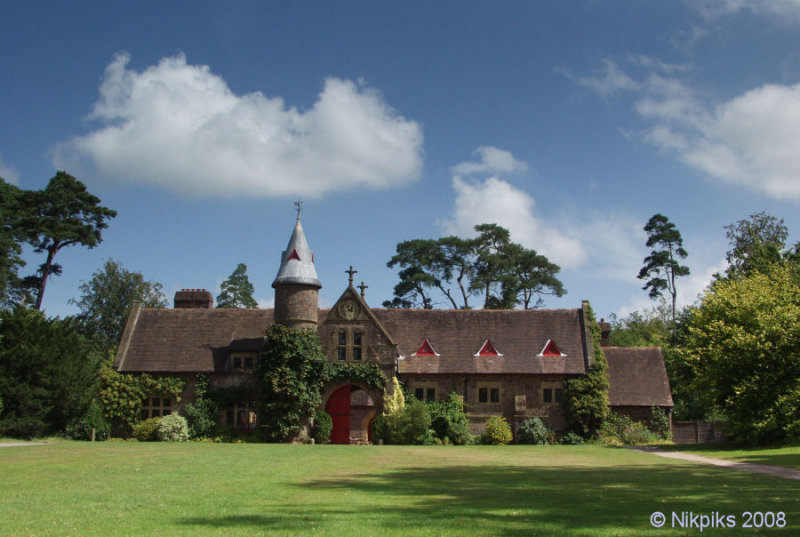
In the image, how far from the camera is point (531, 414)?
125 ft

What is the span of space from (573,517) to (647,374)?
31.6 m

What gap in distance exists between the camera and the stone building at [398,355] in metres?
37.2

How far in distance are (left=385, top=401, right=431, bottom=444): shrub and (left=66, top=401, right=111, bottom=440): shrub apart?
1479 cm

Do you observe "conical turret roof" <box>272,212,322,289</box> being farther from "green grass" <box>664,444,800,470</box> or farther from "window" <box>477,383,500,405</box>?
"green grass" <box>664,444,800,470</box>

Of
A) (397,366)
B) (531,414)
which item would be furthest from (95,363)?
(531,414)

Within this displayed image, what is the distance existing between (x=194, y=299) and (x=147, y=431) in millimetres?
10482

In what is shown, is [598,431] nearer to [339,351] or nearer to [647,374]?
[647,374]

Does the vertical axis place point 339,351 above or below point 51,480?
above

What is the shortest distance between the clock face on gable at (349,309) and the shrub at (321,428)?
5.16m

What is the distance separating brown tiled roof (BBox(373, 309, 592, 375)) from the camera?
38.5m

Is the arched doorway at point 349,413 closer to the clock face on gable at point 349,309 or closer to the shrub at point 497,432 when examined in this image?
the clock face on gable at point 349,309

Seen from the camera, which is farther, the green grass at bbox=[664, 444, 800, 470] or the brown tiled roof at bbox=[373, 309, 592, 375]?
the brown tiled roof at bbox=[373, 309, 592, 375]

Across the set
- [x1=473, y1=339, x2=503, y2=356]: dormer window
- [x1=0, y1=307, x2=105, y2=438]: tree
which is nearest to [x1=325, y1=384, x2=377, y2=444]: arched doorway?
[x1=473, y1=339, x2=503, y2=356]: dormer window

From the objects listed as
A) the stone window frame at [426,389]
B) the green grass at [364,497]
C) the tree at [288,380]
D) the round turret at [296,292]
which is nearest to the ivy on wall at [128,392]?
the tree at [288,380]
